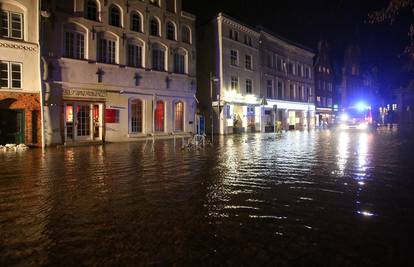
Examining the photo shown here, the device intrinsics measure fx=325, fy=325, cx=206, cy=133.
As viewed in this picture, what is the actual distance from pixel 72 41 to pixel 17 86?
487cm

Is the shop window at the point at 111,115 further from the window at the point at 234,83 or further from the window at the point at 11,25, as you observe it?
the window at the point at 234,83

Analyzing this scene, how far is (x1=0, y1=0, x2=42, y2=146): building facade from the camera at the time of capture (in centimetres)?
1870

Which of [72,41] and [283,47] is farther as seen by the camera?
[283,47]

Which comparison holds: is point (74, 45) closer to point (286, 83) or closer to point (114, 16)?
point (114, 16)

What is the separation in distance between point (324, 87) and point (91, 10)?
158ft

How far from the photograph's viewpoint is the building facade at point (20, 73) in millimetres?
18703

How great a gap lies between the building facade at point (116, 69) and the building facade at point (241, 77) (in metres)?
4.23

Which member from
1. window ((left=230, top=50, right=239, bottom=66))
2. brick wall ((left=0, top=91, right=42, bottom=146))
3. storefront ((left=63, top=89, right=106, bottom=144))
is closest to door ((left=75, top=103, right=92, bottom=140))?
storefront ((left=63, top=89, right=106, bottom=144))

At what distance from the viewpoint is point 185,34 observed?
2969 centimetres

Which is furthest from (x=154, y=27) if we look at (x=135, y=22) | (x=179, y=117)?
(x=179, y=117)

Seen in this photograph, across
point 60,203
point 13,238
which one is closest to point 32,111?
point 60,203

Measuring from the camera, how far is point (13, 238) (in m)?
4.19

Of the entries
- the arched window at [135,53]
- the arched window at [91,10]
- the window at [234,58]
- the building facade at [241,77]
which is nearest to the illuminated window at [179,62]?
the building facade at [241,77]

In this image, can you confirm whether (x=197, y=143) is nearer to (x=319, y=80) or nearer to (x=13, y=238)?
(x=13, y=238)
